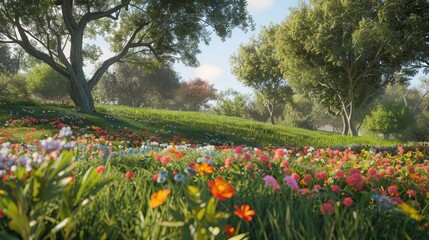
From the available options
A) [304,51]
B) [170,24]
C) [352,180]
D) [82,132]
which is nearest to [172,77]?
[304,51]

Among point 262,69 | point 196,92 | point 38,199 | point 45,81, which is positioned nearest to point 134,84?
point 196,92

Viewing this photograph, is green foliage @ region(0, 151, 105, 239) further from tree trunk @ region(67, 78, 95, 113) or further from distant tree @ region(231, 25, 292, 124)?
distant tree @ region(231, 25, 292, 124)

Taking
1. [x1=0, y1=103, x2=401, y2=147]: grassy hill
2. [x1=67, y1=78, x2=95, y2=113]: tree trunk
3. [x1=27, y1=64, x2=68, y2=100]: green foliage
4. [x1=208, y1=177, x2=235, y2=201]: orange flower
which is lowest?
[x1=0, y1=103, x2=401, y2=147]: grassy hill

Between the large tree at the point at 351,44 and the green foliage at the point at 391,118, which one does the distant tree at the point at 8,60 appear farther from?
the green foliage at the point at 391,118

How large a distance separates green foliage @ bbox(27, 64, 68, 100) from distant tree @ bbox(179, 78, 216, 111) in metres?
21.7

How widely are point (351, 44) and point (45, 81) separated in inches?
1671

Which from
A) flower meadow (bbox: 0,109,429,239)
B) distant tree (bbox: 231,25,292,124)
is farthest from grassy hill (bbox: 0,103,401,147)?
distant tree (bbox: 231,25,292,124)

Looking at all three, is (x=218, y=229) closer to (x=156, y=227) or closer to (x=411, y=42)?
(x=156, y=227)

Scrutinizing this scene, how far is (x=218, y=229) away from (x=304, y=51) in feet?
90.1

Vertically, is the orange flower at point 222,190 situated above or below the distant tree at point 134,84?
below

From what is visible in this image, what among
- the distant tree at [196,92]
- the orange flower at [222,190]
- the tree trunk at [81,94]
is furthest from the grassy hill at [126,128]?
the distant tree at [196,92]

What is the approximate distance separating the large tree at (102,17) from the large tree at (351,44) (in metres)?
8.32

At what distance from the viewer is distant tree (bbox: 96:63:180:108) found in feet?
194

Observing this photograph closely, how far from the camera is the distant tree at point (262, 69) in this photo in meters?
40.1
